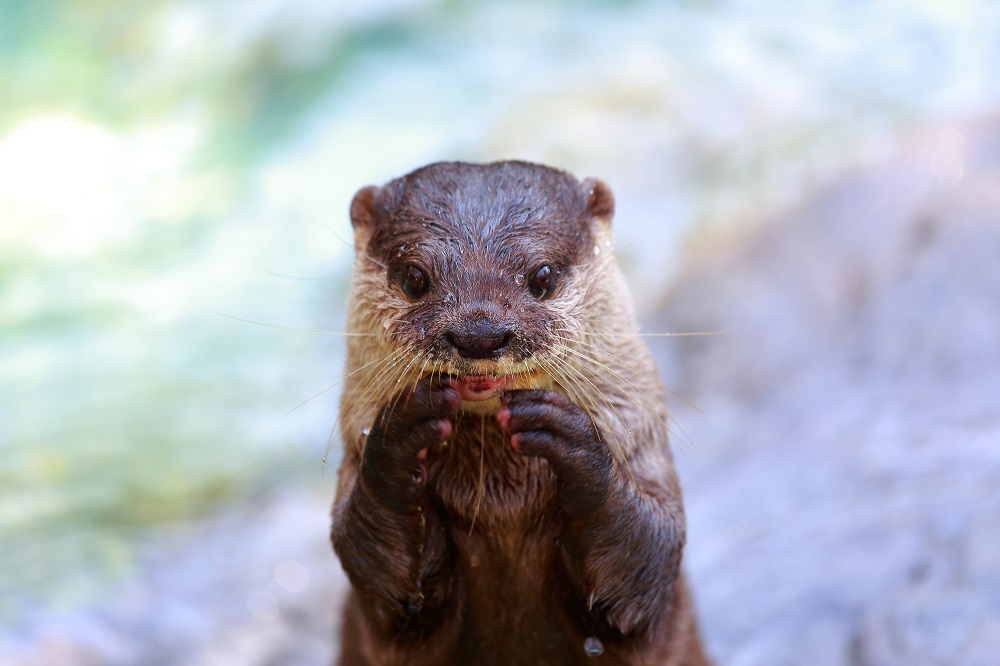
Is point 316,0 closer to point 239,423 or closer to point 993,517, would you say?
point 239,423

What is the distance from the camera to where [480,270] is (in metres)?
2.24

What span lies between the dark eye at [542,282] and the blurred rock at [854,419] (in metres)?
1.33

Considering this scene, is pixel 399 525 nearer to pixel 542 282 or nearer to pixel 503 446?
pixel 503 446

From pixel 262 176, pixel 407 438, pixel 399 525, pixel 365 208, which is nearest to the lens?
pixel 407 438

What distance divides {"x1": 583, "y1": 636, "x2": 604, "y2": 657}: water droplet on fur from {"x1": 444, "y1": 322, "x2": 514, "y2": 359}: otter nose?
730 millimetres

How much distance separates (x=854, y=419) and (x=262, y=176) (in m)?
5.81

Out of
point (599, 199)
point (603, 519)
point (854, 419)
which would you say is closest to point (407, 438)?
point (603, 519)

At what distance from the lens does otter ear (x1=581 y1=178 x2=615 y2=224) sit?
106 inches

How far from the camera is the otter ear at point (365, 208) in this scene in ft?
8.66

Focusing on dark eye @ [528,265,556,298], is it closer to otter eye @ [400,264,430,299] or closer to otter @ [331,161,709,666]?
otter @ [331,161,709,666]

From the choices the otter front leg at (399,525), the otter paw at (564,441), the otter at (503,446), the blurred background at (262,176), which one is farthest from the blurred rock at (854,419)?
the otter front leg at (399,525)

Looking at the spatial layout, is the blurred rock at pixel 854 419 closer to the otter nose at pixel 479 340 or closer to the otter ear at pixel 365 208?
the otter nose at pixel 479 340

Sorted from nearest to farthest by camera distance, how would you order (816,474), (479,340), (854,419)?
1. (479,340)
2. (816,474)
3. (854,419)

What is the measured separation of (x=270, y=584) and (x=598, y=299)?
274cm
